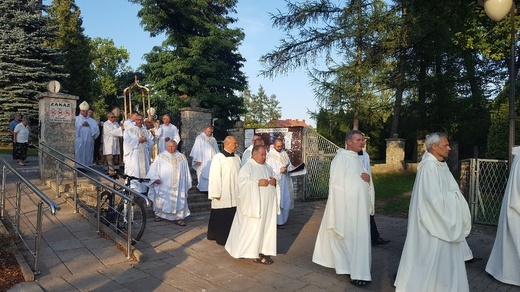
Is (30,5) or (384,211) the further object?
(30,5)

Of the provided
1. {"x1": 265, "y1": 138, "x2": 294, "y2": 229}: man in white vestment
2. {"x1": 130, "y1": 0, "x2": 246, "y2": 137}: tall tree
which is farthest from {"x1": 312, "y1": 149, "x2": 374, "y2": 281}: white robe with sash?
{"x1": 130, "y1": 0, "x2": 246, "y2": 137}: tall tree

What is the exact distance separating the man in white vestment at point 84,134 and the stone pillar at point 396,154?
13384 mm

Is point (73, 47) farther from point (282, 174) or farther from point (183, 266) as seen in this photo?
point (183, 266)

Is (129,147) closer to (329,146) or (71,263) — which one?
(71,263)

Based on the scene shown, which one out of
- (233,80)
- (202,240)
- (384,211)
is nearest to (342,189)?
(202,240)

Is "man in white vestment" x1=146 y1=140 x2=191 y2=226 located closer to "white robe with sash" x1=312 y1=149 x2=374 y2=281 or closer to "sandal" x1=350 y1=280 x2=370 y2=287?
"white robe with sash" x1=312 y1=149 x2=374 y2=281

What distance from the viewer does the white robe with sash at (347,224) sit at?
210 inches

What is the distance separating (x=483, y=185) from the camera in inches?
338

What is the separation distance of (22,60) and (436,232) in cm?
2306

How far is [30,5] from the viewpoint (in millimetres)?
23297

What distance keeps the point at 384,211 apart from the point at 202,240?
5.72 m

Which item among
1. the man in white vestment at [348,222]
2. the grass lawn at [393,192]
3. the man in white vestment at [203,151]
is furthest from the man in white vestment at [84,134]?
the man in white vestment at [348,222]

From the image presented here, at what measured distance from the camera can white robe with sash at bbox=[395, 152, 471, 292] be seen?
181 inches

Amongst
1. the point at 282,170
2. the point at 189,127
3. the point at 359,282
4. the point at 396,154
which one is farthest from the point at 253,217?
the point at 396,154
